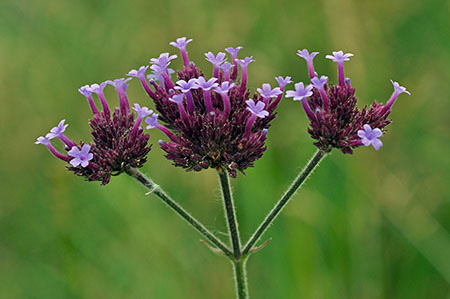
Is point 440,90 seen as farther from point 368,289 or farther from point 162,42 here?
point 162,42

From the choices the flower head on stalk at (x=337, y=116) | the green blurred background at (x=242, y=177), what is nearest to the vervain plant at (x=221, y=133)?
the flower head on stalk at (x=337, y=116)

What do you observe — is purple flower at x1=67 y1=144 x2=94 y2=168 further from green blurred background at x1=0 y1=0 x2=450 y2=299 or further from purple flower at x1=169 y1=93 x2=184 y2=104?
green blurred background at x1=0 y1=0 x2=450 y2=299

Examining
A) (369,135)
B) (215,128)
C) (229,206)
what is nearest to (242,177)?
(229,206)

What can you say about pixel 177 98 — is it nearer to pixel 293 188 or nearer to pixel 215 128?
pixel 215 128

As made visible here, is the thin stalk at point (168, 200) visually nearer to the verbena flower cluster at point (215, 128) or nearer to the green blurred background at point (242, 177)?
the verbena flower cluster at point (215, 128)

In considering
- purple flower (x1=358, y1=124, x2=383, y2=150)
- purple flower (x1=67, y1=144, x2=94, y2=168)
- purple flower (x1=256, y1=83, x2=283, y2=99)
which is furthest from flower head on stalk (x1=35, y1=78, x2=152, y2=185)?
purple flower (x1=358, y1=124, x2=383, y2=150)
